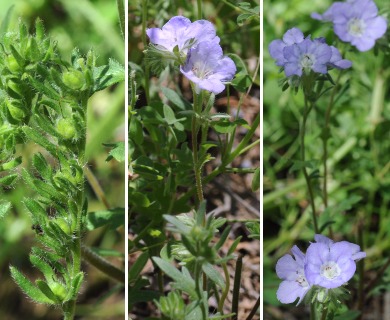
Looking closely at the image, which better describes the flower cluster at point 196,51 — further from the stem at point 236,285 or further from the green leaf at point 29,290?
the green leaf at point 29,290

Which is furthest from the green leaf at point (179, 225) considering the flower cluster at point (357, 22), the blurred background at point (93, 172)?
the blurred background at point (93, 172)

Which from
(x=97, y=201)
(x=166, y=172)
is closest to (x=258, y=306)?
(x=166, y=172)

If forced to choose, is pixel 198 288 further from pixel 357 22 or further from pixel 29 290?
pixel 357 22

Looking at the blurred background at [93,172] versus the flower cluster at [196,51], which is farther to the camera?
the blurred background at [93,172]

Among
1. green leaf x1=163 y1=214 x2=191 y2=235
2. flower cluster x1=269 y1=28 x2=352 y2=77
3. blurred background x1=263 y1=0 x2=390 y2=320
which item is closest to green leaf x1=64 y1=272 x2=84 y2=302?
green leaf x1=163 y1=214 x2=191 y2=235

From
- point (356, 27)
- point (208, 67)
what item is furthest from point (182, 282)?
point (356, 27)

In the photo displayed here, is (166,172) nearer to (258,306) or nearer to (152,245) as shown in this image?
(152,245)

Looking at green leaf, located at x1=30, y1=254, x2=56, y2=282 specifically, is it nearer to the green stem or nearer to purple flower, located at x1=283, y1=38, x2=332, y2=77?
the green stem
